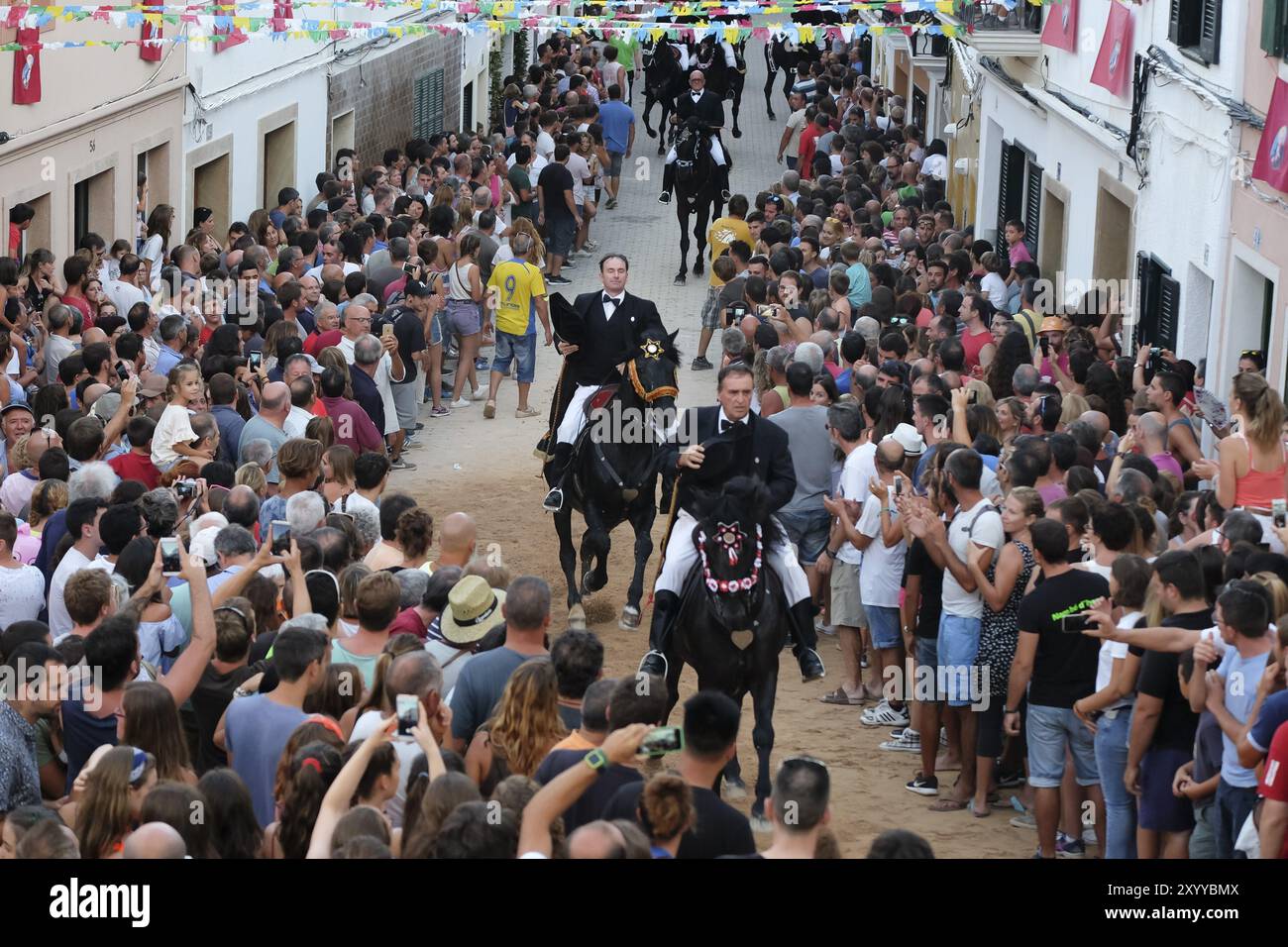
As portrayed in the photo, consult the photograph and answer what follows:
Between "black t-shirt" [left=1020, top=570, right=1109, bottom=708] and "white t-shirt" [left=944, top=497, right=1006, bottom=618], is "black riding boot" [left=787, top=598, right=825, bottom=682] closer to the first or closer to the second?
"white t-shirt" [left=944, top=497, right=1006, bottom=618]

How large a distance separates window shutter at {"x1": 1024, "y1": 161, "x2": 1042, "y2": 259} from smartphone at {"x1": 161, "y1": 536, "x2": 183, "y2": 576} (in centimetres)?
1329

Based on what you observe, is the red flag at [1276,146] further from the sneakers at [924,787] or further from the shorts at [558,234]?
the shorts at [558,234]

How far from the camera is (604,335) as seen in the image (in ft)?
44.5

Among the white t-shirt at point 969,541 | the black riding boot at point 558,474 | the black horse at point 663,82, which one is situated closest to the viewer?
the white t-shirt at point 969,541

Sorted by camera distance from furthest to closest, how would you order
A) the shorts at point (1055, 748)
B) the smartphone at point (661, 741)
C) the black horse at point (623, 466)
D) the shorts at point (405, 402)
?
the shorts at point (405, 402)
the black horse at point (623, 466)
the shorts at point (1055, 748)
the smartphone at point (661, 741)

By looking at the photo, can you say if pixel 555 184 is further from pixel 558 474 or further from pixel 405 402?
pixel 558 474

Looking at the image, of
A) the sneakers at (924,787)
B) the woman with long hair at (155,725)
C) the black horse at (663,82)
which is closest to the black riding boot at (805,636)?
the sneakers at (924,787)

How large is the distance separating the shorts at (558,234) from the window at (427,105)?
716 cm

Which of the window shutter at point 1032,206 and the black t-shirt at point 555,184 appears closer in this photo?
the window shutter at point 1032,206

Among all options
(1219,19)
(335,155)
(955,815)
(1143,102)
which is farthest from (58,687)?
(335,155)

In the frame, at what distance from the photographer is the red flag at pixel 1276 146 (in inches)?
461

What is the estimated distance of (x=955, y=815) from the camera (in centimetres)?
999

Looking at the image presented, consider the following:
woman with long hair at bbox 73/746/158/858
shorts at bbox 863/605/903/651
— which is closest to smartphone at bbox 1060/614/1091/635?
shorts at bbox 863/605/903/651

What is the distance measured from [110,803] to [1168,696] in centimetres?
438
